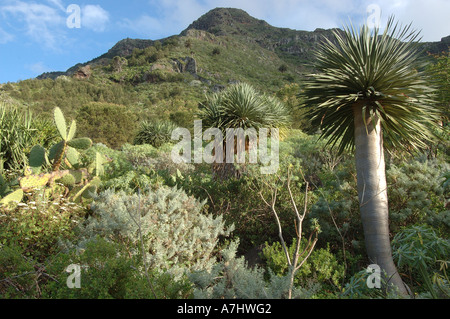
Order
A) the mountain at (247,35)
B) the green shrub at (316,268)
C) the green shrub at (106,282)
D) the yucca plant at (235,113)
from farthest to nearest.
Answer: the mountain at (247,35) < the yucca plant at (235,113) < the green shrub at (316,268) < the green shrub at (106,282)

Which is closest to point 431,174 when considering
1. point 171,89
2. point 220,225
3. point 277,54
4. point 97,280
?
point 220,225

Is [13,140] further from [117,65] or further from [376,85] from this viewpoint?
[117,65]

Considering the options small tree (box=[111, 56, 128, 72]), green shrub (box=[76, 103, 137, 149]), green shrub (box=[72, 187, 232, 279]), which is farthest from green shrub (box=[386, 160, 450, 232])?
small tree (box=[111, 56, 128, 72])

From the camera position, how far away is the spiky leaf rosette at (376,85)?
4551 mm

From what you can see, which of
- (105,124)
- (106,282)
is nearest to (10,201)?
(106,282)

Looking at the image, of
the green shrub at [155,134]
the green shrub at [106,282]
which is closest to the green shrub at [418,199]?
the green shrub at [106,282]

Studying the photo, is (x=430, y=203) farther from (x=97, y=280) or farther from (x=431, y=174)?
(x=97, y=280)

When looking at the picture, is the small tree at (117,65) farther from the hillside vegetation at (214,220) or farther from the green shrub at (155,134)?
the hillside vegetation at (214,220)

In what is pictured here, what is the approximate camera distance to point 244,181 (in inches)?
256

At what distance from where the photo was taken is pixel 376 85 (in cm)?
455

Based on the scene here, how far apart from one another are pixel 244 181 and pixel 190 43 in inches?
3420

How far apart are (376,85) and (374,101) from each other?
27cm

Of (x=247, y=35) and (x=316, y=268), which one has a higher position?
(x=247, y=35)
